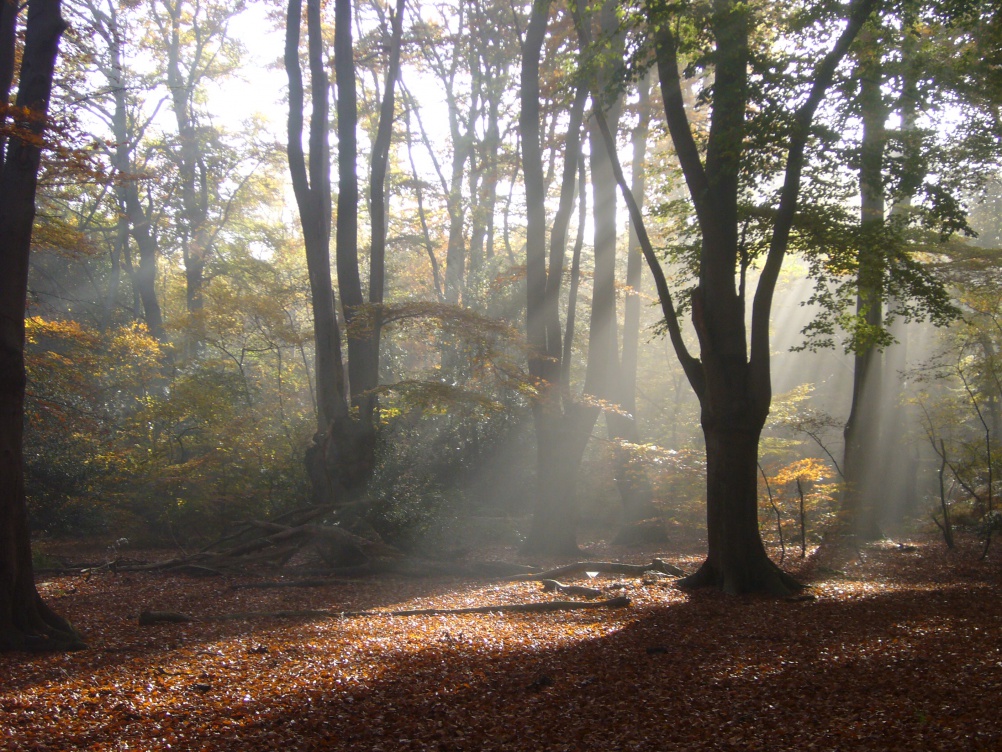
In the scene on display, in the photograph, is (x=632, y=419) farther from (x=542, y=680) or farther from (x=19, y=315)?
(x=19, y=315)

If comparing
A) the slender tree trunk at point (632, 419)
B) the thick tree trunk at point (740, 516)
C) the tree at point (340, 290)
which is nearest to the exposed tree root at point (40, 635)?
the tree at point (340, 290)

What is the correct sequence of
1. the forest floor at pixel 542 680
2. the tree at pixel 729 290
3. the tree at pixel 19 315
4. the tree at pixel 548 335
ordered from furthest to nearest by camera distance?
the tree at pixel 548 335
the tree at pixel 729 290
the tree at pixel 19 315
the forest floor at pixel 542 680

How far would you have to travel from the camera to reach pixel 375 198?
13.3 metres

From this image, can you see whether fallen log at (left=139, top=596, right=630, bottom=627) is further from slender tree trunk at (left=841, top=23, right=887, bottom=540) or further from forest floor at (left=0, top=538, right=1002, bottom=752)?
slender tree trunk at (left=841, top=23, right=887, bottom=540)

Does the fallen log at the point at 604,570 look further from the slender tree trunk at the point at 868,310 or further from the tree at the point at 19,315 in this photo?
the tree at the point at 19,315

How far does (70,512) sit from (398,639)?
10.6m

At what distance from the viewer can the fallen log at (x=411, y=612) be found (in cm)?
707

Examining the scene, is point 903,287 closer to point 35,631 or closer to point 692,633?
point 692,633

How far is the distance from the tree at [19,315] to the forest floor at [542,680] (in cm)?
38

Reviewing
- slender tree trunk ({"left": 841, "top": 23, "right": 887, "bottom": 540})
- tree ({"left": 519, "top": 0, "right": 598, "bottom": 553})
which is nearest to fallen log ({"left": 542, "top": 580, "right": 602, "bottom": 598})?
tree ({"left": 519, "top": 0, "right": 598, "bottom": 553})

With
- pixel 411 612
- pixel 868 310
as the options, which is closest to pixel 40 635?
pixel 411 612

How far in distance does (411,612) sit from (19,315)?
4.56 m

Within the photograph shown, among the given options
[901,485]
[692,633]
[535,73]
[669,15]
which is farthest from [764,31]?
[901,485]

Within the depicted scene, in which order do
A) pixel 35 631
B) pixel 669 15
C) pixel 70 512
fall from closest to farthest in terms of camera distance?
pixel 35 631, pixel 669 15, pixel 70 512
